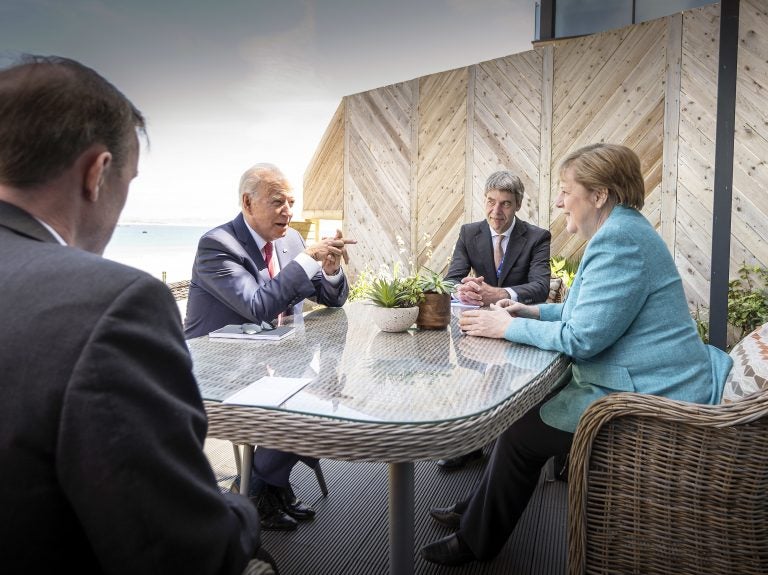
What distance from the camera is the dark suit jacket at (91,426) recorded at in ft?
1.91

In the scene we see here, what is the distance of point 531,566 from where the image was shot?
201cm

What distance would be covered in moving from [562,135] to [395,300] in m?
4.60

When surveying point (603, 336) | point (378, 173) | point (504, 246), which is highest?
point (378, 173)

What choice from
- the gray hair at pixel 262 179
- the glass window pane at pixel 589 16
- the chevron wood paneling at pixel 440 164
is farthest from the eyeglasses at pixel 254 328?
the glass window pane at pixel 589 16

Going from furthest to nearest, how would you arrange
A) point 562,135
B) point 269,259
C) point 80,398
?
1. point 562,135
2. point 269,259
3. point 80,398

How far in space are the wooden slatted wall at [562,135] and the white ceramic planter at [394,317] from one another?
412 centimetres

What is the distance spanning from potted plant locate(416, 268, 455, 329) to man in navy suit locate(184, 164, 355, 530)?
Result: 476 mm

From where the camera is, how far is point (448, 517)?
7.51ft

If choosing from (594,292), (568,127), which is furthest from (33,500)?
(568,127)

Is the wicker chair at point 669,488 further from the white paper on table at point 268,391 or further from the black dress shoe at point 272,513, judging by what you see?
the black dress shoe at point 272,513

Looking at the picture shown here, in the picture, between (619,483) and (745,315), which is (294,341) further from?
(745,315)

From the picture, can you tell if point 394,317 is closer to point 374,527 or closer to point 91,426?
point 374,527

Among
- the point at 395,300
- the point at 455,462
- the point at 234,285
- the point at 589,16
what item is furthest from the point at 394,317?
the point at 589,16

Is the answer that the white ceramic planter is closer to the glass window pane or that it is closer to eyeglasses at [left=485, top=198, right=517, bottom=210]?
eyeglasses at [left=485, top=198, right=517, bottom=210]
